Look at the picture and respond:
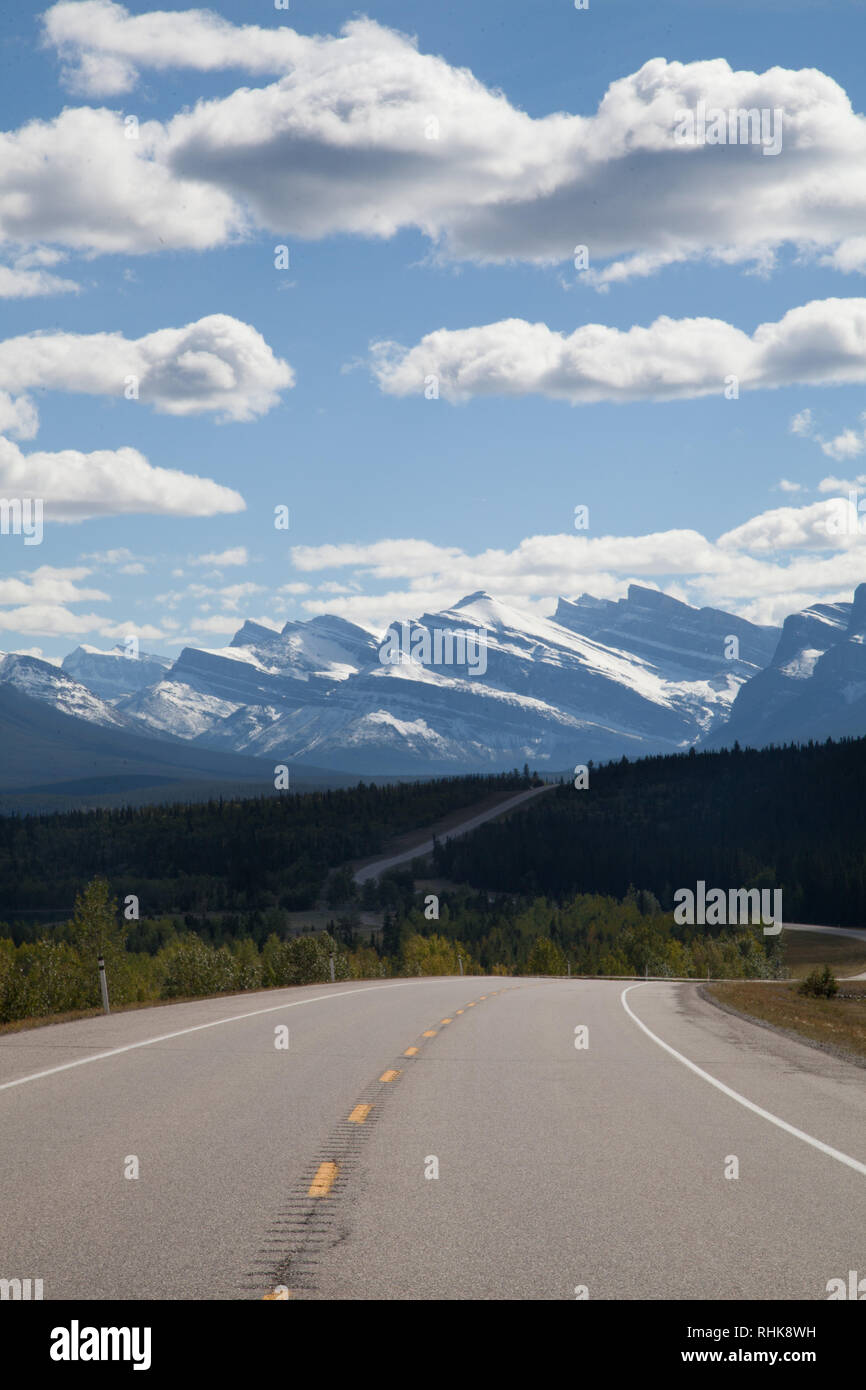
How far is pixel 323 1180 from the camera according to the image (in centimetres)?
939

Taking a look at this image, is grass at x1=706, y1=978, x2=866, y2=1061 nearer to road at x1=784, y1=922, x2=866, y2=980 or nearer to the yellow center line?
the yellow center line

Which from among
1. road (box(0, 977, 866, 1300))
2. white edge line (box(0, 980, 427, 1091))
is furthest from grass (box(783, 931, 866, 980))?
road (box(0, 977, 866, 1300))

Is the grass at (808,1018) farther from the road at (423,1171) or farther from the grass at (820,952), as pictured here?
the grass at (820,952)

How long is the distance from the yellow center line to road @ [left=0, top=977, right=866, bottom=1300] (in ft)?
0.10

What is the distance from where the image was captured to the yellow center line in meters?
8.99

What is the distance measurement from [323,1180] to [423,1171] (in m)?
0.85

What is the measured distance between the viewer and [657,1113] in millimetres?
12977

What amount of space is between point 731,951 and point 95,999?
83369 mm

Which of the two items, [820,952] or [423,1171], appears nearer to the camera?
[423,1171]

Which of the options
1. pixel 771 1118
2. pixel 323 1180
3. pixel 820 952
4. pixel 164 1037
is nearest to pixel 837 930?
pixel 820 952

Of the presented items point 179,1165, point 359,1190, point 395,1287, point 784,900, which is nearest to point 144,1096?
point 179,1165

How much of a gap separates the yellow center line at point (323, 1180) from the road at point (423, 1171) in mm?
30

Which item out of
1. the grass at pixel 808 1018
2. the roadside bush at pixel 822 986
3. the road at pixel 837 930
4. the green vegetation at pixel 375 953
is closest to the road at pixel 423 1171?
the grass at pixel 808 1018

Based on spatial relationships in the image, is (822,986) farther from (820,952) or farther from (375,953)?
(820,952)
